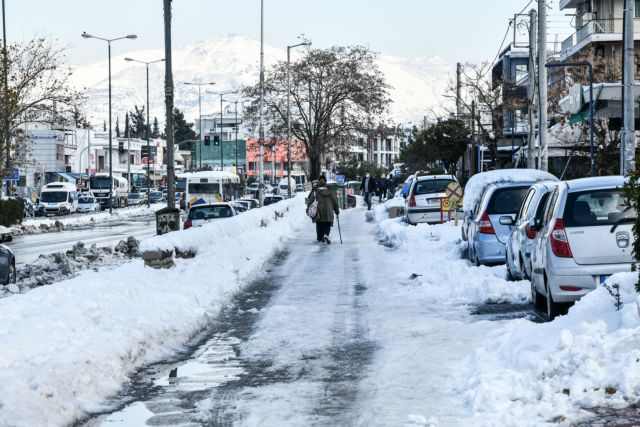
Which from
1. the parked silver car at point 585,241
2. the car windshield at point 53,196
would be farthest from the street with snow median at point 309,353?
the car windshield at point 53,196

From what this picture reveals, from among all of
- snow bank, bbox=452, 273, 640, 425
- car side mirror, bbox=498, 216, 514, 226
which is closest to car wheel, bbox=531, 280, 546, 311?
car side mirror, bbox=498, 216, 514, 226

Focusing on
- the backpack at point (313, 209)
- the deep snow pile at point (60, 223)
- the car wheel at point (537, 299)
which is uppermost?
the backpack at point (313, 209)

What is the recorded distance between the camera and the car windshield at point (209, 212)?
117 ft

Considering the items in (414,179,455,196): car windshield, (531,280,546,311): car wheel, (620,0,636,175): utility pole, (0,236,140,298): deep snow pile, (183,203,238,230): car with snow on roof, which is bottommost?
(0,236,140,298): deep snow pile

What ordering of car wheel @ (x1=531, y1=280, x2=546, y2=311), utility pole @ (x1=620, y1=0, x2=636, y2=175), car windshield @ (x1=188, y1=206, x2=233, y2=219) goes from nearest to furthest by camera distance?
car wheel @ (x1=531, y1=280, x2=546, y2=311), utility pole @ (x1=620, y1=0, x2=636, y2=175), car windshield @ (x1=188, y1=206, x2=233, y2=219)

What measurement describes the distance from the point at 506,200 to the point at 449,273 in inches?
86.0

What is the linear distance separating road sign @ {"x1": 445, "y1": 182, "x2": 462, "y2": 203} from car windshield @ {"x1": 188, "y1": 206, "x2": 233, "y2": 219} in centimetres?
770

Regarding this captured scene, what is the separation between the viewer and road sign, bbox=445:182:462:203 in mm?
32438

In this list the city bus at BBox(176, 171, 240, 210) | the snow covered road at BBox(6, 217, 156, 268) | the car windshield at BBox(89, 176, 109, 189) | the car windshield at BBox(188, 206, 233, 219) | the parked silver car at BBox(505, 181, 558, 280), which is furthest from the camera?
the car windshield at BBox(89, 176, 109, 189)

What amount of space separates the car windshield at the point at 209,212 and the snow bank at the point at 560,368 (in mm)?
26682

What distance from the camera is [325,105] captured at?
83.9 meters

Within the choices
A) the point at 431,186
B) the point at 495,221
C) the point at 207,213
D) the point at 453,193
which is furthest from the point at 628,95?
the point at 207,213

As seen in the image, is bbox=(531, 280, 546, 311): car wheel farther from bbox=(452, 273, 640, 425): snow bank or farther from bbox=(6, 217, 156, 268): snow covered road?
bbox=(6, 217, 156, 268): snow covered road

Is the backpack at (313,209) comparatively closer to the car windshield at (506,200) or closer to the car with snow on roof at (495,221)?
the car with snow on roof at (495,221)
